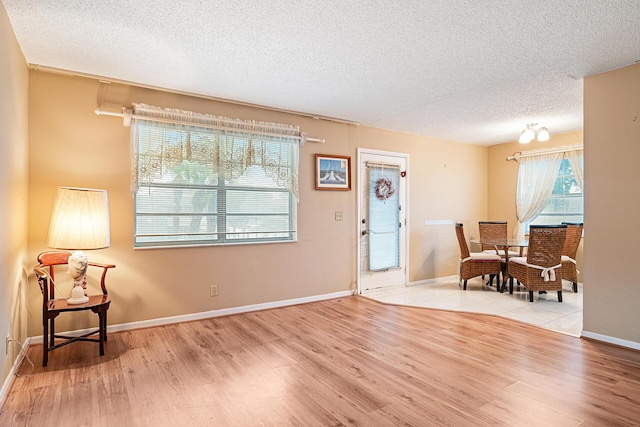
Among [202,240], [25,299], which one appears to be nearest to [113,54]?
[202,240]

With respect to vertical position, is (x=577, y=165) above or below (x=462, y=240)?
above

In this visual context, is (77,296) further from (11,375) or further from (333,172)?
(333,172)

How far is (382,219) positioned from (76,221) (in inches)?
149

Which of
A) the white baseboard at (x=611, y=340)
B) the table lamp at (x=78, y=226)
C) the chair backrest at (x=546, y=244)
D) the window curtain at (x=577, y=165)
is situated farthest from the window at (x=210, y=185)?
the window curtain at (x=577, y=165)

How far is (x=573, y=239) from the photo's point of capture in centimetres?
500

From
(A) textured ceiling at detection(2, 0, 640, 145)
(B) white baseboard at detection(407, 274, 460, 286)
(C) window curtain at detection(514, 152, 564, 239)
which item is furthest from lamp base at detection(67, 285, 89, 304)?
(C) window curtain at detection(514, 152, 564, 239)

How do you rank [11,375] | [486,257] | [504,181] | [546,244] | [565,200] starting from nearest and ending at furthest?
[11,375] < [546,244] < [486,257] < [565,200] < [504,181]

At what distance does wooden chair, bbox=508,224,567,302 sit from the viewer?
4328mm

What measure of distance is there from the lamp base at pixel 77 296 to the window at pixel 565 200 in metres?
6.36

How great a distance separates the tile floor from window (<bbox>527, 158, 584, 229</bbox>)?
1061 millimetres

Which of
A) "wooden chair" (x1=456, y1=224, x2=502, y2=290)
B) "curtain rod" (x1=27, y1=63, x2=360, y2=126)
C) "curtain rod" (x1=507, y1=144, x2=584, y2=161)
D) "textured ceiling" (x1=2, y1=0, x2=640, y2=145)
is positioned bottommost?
"wooden chair" (x1=456, y1=224, x2=502, y2=290)

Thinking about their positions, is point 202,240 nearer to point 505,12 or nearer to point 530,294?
point 505,12

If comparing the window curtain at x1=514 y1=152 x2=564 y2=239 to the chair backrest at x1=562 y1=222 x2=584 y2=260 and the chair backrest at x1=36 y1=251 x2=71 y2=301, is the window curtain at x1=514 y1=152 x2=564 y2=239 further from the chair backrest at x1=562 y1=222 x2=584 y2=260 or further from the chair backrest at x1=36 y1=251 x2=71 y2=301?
the chair backrest at x1=36 y1=251 x2=71 y2=301

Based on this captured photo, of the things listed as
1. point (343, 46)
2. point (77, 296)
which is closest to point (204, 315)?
point (77, 296)
